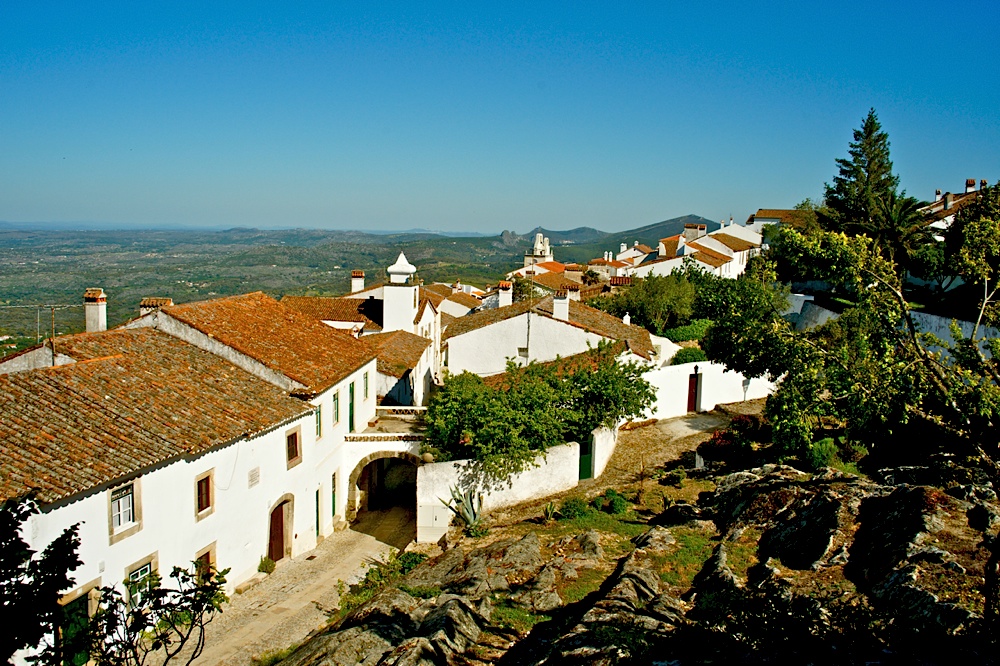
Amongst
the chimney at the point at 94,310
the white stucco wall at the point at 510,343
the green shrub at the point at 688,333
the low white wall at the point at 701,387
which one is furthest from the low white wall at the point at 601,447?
the green shrub at the point at 688,333

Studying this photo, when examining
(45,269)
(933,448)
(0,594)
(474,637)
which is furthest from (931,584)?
(45,269)

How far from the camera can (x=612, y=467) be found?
77.7ft

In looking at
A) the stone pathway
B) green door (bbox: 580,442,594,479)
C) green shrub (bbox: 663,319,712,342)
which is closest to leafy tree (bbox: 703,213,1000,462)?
green door (bbox: 580,442,594,479)

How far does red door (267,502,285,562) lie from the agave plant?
Result: 4.84 meters

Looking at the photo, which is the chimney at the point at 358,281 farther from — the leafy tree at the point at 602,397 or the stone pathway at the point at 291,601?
the leafy tree at the point at 602,397

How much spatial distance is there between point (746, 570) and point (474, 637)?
5284mm

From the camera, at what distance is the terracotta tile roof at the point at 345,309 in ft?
122

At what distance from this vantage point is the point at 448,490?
838 inches

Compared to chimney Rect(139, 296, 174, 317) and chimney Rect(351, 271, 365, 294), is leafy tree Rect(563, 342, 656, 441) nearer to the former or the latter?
chimney Rect(139, 296, 174, 317)

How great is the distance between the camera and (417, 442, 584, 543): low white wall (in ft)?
69.7

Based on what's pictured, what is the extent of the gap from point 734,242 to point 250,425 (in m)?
65.8

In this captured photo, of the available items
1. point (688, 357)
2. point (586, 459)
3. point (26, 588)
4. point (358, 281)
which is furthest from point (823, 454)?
point (358, 281)

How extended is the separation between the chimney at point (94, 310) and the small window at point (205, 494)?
9.01 meters

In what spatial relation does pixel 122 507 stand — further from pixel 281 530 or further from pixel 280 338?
pixel 280 338
